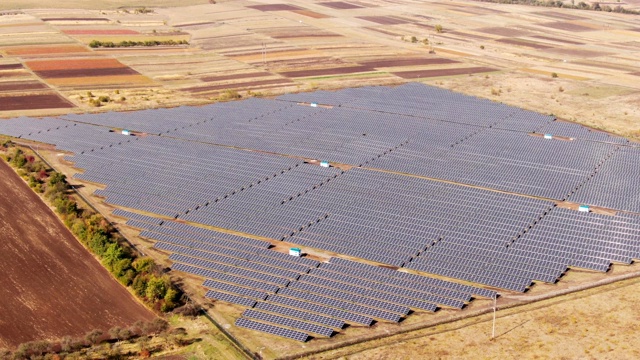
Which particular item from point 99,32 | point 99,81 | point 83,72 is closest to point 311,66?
point 99,81

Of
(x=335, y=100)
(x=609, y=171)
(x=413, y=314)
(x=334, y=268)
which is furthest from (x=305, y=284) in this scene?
(x=335, y=100)

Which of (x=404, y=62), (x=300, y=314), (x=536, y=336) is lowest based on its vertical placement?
(x=300, y=314)

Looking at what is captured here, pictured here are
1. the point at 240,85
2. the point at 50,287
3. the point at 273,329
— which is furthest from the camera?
the point at 240,85

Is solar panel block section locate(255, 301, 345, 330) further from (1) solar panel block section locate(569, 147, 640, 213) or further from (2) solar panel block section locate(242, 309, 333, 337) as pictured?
(1) solar panel block section locate(569, 147, 640, 213)

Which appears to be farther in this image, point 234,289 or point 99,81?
point 99,81

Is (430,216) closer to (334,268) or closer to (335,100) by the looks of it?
(334,268)

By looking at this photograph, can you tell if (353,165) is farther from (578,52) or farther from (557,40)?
(557,40)

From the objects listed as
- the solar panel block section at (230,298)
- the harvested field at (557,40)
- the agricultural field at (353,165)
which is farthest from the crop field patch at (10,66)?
the harvested field at (557,40)

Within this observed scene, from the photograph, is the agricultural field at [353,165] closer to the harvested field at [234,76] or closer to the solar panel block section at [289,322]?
the solar panel block section at [289,322]
